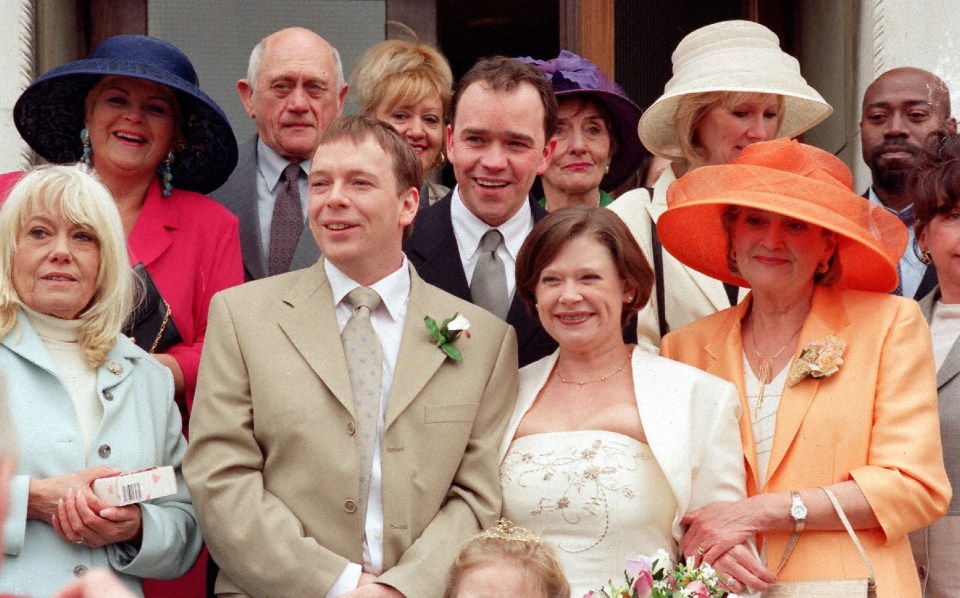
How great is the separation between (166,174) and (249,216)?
0.35 metres

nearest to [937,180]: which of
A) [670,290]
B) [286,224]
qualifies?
[670,290]

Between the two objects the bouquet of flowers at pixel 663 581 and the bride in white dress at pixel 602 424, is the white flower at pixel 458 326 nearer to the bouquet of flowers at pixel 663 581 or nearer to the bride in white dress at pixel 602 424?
the bride in white dress at pixel 602 424

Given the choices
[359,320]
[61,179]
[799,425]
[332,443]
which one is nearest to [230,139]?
[61,179]

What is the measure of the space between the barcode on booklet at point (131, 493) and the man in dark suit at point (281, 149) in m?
1.24

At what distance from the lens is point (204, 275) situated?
410cm

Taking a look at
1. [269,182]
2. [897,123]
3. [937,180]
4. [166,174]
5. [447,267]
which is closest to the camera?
[937,180]

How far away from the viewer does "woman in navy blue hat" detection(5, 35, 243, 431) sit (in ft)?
13.2

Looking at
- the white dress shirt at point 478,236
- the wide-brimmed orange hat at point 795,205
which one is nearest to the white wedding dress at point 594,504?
the wide-brimmed orange hat at point 795,205

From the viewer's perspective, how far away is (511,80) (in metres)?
4.12

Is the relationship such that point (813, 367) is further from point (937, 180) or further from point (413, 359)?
point (413, 359)

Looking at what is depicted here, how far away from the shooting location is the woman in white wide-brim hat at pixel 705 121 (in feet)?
13.4

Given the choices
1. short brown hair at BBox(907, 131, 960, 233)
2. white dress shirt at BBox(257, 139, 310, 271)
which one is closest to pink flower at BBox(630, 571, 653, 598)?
short brown hair at BBox(907, 131, 960, 233)

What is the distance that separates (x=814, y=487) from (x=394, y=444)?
3.51ft

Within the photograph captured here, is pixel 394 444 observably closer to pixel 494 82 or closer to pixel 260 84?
pixel 494 82
